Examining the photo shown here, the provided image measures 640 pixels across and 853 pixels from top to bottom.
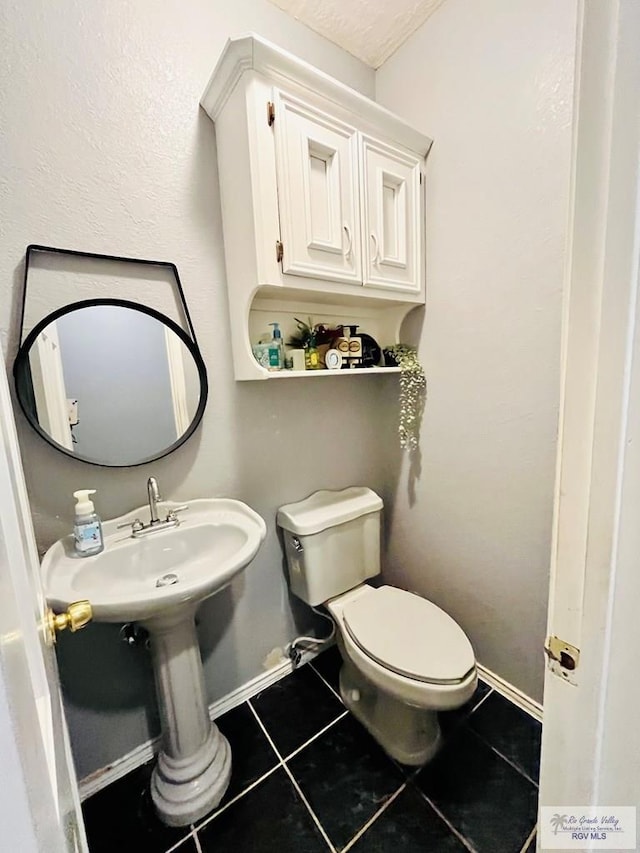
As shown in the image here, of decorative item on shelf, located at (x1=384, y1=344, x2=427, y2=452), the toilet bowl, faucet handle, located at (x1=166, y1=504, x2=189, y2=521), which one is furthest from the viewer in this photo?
decorative item on shelf, located at (x1=384, y1=344, x2=427, y2=452)

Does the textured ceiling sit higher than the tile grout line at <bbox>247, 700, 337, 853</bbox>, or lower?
higher

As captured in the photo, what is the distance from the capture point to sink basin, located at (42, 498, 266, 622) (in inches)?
33.1

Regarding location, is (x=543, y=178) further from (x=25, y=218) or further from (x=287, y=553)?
(x=287, y=553)

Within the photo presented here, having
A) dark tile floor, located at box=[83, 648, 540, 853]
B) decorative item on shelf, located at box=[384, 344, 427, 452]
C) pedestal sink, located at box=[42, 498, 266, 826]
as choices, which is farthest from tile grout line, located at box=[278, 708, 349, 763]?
decorative item on shelf, located at box=[384, 344, 427, 452]

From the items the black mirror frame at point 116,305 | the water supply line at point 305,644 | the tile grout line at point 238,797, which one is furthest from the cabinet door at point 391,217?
the tile grout line at point 238,797

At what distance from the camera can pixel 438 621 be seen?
126 centimetres

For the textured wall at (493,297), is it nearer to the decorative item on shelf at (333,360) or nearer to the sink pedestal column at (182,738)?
the decorative item on shelf at (333,360)

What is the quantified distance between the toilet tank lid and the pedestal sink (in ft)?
0.81

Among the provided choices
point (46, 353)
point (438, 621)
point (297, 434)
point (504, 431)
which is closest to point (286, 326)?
point (297, 434)

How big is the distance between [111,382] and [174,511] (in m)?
0.45

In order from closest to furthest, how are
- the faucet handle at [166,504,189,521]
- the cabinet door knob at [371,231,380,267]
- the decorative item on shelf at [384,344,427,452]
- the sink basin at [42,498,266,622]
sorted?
the sink basin at [42,498,266,622] → the faucet handle at [166,504,189,521] → the cabinet door knob at [371,231,380,267] → the decorative item on shelf at [384,344,427,452]

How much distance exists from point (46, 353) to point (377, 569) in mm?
1433

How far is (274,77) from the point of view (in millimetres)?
1005

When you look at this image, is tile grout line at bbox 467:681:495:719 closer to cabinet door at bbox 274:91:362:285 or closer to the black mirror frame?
the black mirror frame
